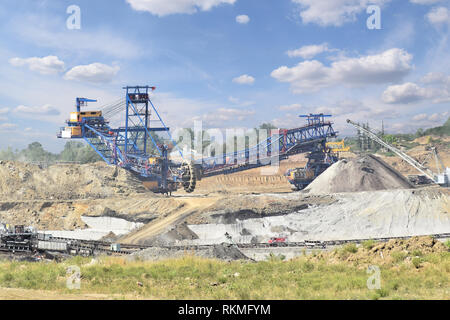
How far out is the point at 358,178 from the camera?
5003 cm

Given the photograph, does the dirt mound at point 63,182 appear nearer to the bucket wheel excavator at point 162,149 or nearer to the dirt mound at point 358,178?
the bucket wheel excavator at point 162,149

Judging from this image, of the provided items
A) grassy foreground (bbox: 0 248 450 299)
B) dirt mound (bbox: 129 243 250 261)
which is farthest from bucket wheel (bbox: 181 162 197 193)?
grassy foreground (bbox: 0 248 450 299)

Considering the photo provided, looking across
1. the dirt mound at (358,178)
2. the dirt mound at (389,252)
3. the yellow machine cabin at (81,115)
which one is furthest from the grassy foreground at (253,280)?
the yellow machine cabin at (81,115)

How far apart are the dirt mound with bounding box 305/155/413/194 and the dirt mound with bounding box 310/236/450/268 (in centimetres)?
3160

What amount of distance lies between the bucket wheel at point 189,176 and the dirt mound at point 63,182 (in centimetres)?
593

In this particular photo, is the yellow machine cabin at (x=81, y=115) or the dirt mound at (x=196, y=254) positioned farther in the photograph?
the yellow machine cabin at (x=81, y=115)

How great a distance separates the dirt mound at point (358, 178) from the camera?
163 ft

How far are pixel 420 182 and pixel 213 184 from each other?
117 feet

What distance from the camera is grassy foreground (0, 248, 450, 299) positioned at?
1295 cm

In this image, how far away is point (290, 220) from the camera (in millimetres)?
41531

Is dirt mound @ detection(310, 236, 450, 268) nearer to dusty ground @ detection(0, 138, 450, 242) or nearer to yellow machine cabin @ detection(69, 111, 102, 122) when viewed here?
dusty ground @ detection(0, 138, 450, 242)

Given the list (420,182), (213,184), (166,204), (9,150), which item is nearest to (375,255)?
(166,204)
